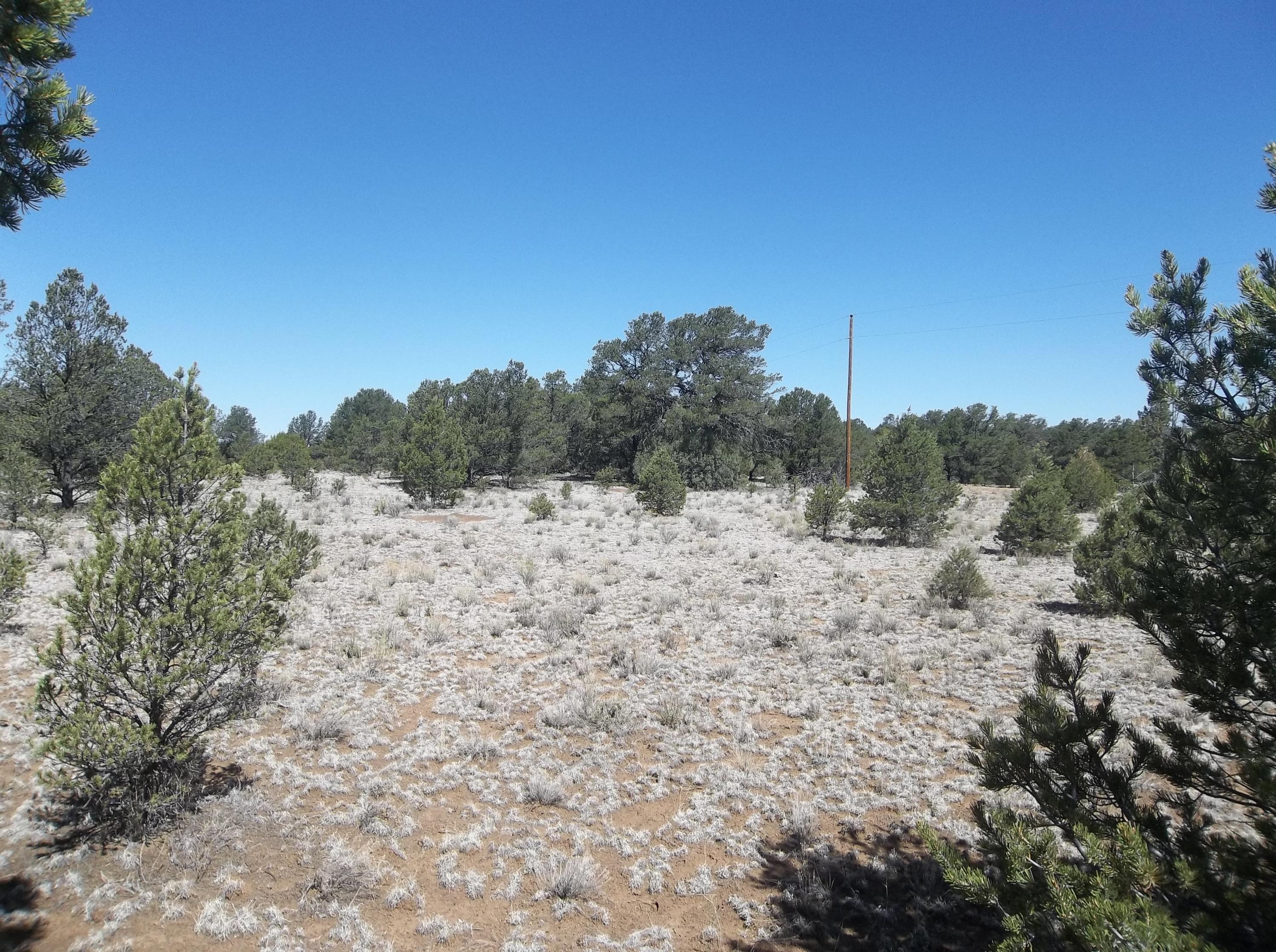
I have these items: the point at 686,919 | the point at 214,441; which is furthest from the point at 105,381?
the point at 686,919

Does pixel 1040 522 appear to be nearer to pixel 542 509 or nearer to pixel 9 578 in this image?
pixel 542 509

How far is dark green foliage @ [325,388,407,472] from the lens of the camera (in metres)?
43.9

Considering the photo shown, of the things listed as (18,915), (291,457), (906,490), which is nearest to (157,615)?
(18,915)

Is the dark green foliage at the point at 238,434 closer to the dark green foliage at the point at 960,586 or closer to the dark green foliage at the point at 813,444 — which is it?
the dark green foliage at the point at 813,444

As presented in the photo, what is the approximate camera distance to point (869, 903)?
4.62 metres

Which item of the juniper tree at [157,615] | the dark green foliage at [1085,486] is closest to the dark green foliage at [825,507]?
the dark green foliage at [1085,486]

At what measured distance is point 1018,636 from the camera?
34.2 ft

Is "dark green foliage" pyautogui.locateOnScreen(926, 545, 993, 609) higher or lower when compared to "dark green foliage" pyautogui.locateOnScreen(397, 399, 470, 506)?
lower

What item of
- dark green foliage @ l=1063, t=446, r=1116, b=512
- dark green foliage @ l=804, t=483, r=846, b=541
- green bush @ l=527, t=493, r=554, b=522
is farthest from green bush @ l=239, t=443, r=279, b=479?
dark green foliage @ l=1063, t=446, r=1116, b=512

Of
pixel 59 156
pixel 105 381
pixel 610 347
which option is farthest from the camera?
pixel 610 347

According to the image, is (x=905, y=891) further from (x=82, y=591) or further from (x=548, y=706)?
(x=82, y=591)

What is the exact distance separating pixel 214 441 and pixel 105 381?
801 inches

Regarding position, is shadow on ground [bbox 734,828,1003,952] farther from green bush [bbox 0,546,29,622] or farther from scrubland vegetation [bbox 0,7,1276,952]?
green bush [bbox 0,546,29,622]

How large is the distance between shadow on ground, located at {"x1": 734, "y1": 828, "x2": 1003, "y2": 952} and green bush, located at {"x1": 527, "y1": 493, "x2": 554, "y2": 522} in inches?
714
